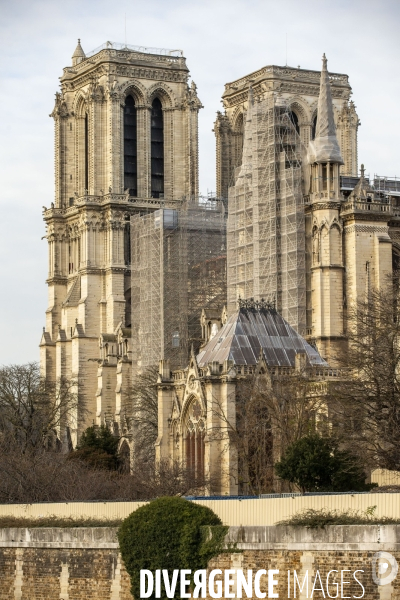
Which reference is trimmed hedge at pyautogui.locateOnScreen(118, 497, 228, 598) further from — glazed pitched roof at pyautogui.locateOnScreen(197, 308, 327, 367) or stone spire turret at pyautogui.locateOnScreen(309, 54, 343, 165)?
stone spire turret at pyautogui.locateOnScreen(309, 54, 343, 165)

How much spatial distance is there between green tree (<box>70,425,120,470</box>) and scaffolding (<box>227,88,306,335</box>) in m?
9.26

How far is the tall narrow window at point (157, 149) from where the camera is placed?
11231 cm

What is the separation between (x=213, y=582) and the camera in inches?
1716

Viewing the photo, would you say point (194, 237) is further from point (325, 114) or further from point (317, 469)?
point (317, 469)

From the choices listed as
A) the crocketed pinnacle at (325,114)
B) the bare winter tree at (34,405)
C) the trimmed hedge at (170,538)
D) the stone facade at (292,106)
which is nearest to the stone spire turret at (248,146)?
the crocketed pinnacle at (325,114)

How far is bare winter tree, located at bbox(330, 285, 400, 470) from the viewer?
57.2 meters

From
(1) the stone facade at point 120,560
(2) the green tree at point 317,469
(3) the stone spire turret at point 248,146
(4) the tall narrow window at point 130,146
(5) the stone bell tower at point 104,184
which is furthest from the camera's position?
(4) the tall narrow window at point 130,146

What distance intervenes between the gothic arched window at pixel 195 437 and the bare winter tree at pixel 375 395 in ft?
27.5

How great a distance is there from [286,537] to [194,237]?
5759 centimetres

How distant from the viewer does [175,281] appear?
319 ft

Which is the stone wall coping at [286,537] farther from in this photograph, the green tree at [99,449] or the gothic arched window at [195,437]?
the green tree at [99,449]

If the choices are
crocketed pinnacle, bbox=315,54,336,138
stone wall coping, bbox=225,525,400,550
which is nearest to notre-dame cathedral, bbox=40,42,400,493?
crocketed pinnacle, bbox=315,54,336,138

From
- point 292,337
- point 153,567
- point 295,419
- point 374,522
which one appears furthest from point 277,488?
point 374,522

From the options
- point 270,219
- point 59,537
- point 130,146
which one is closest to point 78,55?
point 130,146
